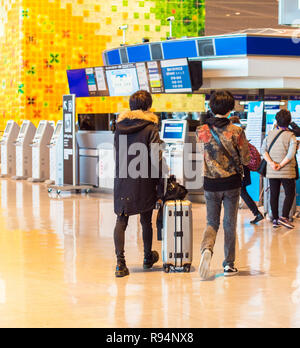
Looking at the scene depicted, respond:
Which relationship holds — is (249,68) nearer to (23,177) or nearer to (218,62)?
(218,62)

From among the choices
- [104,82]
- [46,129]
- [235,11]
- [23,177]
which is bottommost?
[23,177]

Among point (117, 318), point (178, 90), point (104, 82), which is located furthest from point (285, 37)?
point (117, 318)

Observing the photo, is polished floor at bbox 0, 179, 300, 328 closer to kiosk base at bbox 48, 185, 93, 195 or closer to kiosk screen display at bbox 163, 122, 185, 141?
kiosk screen display at bbox 163, 122, 185, 141

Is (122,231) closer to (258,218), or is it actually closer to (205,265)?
(205,265)

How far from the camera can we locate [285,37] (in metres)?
14.9

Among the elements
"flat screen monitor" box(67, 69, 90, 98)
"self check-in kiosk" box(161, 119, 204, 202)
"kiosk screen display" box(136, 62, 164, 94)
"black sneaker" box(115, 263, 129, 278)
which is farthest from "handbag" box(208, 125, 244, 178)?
"flat screen monitor" box(67, 69, 90, 98)

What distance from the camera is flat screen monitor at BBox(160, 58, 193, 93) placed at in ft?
43.0

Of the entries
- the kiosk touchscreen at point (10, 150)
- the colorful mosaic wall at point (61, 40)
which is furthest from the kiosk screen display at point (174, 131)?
the colorful mosaic wall at point (61, 40)

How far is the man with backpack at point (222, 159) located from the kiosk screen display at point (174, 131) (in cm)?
564

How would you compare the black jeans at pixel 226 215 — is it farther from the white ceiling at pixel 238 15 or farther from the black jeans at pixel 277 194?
the white ceiling at pixel 238 15

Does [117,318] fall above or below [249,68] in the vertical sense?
below

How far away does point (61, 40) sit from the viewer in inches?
772

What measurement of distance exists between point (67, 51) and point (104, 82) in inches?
192

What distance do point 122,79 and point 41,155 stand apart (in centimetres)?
235
